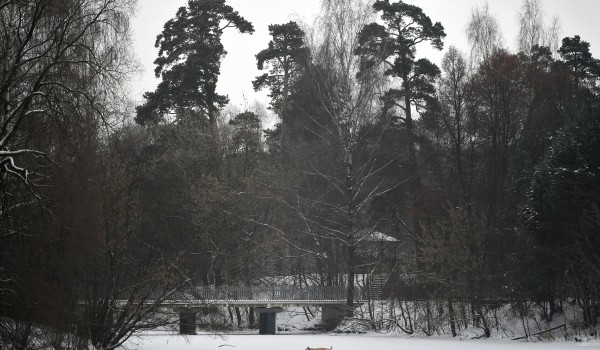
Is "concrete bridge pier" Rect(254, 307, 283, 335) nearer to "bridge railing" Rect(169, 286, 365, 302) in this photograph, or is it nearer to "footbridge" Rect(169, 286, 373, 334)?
"footbridge" Rect(169, 286, 373, 334)

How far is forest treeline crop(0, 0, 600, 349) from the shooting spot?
57.6ft

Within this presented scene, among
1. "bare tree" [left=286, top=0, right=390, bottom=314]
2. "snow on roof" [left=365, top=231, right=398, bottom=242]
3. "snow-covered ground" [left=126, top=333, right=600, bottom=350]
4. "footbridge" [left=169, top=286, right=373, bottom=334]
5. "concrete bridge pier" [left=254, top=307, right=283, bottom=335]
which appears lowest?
"snow-covered ground" [left=126, top=333, right=600, bottom=350]

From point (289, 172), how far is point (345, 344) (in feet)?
66.5

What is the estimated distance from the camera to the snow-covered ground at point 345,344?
27297 millimetres

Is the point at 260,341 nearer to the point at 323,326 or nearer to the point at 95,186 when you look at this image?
the point at 323,326

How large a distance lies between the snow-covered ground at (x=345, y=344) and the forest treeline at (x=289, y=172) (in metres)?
1.84

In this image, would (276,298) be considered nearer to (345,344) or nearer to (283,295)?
(283,295)

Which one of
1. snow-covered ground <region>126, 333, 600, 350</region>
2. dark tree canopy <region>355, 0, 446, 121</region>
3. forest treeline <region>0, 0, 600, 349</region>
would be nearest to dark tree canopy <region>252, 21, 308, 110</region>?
forest treeline <region>0, 0, 600, 349</region>

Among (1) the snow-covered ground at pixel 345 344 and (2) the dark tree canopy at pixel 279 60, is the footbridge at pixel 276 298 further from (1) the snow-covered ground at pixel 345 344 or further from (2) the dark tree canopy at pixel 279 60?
(2) the dark tree canopy at pixel 279 60

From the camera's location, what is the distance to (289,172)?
49.4 meters

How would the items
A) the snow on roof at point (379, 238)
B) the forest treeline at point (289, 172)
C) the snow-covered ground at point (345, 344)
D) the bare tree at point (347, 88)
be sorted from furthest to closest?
1. the snow on roof at point (379, 238)
2. the bare tree at point (347, 88)
3. the snow-covered ground at point (345, 344)
4. the forest treeline at point (289, 172)

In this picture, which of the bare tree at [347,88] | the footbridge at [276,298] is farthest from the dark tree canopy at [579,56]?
the footbridge at [276,298]

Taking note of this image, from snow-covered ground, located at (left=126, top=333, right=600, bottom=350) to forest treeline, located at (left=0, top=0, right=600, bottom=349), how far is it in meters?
1.84

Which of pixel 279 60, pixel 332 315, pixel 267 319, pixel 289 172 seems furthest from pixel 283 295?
pixel 279 60
